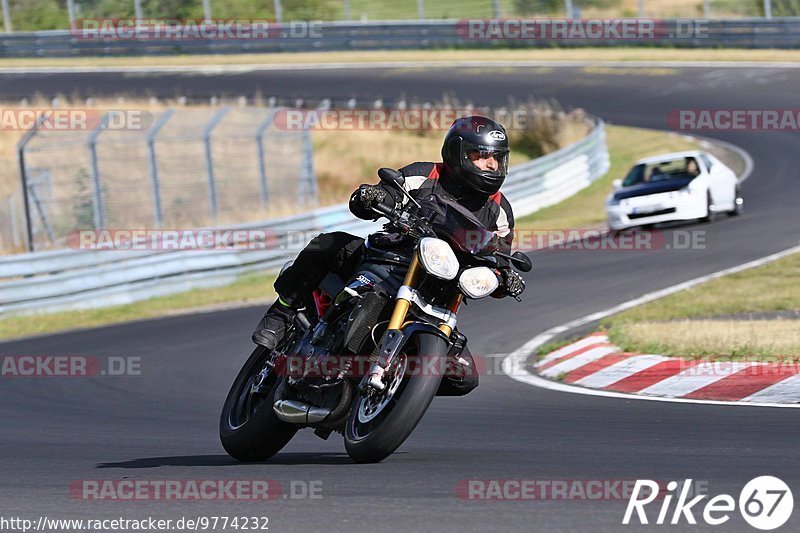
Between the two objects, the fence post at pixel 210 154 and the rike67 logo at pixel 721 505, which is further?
the fence post at pixel 210 154

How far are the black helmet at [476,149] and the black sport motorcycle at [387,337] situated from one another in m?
0.18

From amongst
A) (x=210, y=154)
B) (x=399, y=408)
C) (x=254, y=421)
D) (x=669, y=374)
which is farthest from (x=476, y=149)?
(x=210, y=154)

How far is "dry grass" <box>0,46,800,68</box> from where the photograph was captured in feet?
132

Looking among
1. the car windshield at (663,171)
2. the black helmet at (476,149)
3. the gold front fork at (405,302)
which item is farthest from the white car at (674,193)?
the gold front fork at (405,302)

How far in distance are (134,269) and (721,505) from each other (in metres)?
15.4

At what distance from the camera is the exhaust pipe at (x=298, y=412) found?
6.98 m

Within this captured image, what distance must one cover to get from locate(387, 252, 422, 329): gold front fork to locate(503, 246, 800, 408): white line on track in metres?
3.24

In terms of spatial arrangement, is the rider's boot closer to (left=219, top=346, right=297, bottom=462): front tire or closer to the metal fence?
(left=219, top=346, right=297, bottom=462): front tire

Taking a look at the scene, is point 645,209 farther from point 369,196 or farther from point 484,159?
point 369,196

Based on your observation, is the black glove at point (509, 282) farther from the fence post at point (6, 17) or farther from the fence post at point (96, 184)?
the fence post at point (6, 17)

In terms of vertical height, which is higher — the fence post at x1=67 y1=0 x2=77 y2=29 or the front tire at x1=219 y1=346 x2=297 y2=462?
the front tire at x1=219 y1=346 x2=297 y2=462

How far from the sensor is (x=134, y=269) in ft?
65.2

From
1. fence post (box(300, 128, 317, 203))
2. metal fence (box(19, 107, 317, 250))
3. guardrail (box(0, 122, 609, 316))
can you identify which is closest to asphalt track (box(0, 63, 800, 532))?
guardrail (box(0, 122, 609, 316))

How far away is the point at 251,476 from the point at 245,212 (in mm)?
17925
